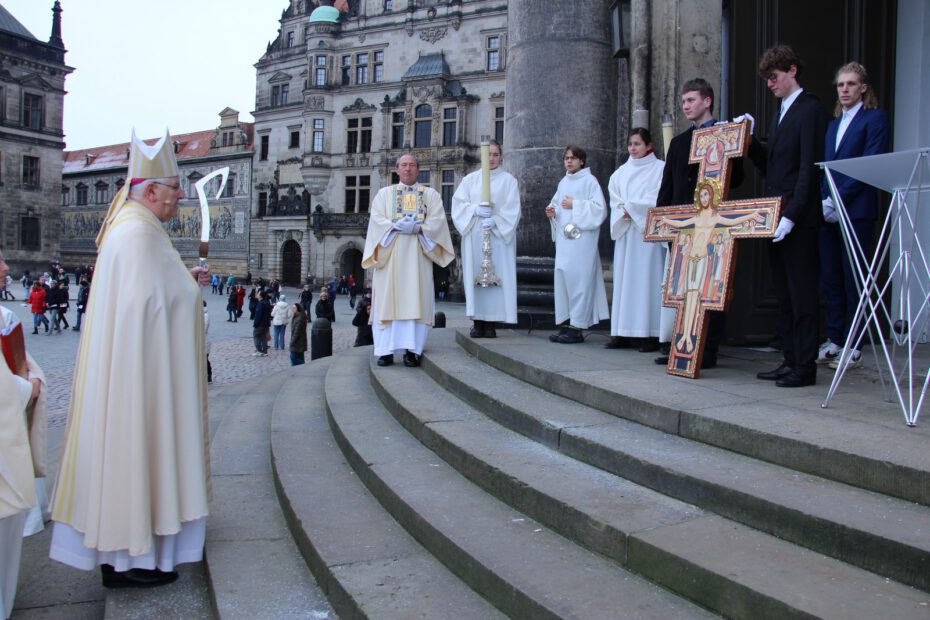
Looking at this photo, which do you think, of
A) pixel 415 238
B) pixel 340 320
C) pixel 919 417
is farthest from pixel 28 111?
pixel 919 417

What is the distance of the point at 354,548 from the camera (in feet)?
10.8

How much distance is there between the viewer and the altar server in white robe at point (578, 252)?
259 inches

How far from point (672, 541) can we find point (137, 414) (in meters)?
2.18

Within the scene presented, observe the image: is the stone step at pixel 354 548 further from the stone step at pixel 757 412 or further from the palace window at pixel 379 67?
the palace window at pixel 379 67

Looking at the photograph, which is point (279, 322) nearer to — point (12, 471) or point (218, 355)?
point (218, 355)

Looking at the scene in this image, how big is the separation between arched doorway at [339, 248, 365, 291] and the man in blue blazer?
4172 centimetres

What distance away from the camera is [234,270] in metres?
52.5

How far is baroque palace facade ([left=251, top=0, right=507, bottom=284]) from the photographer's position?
42219 mm

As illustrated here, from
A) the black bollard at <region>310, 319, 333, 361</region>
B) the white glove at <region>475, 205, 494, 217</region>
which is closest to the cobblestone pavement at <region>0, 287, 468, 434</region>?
the black bollard at <region>310, 319, 333, 361</region>

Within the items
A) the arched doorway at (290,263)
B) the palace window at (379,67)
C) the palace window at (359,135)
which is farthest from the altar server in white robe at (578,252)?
the arched doorway at (290,263)

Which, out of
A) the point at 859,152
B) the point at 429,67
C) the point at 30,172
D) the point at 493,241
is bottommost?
the point at 493,241

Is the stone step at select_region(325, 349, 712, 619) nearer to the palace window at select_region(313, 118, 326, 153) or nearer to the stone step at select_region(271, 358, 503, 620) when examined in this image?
the stone step at select_region(271, 358, 503, 620)

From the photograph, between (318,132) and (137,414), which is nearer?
(137,414)

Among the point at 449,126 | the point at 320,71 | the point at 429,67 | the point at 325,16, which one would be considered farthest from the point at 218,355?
the point at 325,16
